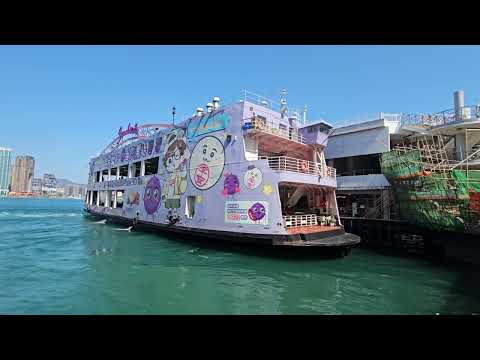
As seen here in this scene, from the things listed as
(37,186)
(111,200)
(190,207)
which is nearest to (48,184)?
(37,186)

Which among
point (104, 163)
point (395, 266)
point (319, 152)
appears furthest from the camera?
point (104, 163)

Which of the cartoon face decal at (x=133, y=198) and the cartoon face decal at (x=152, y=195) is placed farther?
the cartoon face decal at (x=133, y=198)

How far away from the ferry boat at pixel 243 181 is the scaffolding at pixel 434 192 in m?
3.80

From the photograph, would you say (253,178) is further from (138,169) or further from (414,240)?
(138,169)

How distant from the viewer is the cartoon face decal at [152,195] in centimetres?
1912

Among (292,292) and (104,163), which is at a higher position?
(104,163)

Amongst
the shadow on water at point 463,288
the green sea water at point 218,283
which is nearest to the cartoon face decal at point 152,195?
the green sea water at point 218,283

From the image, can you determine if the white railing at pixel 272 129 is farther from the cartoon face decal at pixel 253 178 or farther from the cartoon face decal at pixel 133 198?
the cartoon face decal at pixel 133 198

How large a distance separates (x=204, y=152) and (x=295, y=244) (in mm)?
7501
